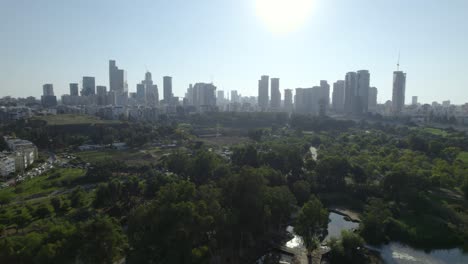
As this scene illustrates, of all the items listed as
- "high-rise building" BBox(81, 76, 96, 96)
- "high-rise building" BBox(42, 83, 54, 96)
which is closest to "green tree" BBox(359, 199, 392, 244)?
"high-rise building" BBox(81, 76, 96, 96)

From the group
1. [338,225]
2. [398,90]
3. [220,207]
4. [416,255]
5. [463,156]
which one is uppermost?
[398,90]

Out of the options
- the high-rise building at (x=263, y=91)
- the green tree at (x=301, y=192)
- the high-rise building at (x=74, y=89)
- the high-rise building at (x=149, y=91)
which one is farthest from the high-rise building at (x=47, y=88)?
the green tree at (x=301, y=192)

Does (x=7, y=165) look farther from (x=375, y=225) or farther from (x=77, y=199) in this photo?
(x=375, y=225)

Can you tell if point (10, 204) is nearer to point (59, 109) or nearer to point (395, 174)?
point (395, 174)

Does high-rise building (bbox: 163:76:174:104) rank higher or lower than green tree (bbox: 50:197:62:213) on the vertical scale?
higher

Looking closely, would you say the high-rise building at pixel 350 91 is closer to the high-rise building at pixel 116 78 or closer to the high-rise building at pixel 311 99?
the high-rise building at pixel 311 99

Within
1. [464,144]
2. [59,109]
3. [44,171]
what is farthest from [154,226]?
[59,109]

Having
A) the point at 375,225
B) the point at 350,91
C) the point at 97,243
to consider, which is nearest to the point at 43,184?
the point at 97,243

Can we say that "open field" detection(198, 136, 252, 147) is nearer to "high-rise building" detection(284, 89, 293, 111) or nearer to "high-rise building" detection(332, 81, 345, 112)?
"high-rise building" detection(332, 81, 345, 112)
